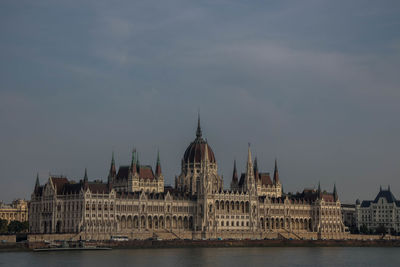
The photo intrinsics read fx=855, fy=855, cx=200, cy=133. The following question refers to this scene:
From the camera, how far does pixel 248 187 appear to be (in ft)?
616

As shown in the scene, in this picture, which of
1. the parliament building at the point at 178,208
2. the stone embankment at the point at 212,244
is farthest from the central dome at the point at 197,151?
the stone embankment at the point at 212,244

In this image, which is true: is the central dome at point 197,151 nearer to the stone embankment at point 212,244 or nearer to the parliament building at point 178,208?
the parliament building at point 178,208

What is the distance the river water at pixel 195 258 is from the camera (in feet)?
364

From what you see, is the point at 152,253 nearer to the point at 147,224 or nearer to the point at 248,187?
the point at 147,224

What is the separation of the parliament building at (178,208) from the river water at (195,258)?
2521cm

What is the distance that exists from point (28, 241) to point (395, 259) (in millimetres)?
59820

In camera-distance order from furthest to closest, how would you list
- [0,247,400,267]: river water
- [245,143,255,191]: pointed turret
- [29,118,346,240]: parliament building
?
[245,143,255,191]: pointed turret
[29,118,346,240]: parliament building
[0,247,400,267]: river water

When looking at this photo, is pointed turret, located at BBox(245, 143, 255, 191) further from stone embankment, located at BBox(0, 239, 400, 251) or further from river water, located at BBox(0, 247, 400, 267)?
river water, located at BBox(0, 247, 400, 267)

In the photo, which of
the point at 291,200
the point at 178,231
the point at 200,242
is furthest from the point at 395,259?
the point at 291,200

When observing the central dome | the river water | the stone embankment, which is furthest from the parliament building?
the river water

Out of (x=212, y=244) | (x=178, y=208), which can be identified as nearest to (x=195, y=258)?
(x=212, y=244)

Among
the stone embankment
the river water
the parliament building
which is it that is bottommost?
the river water

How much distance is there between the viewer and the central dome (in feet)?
637

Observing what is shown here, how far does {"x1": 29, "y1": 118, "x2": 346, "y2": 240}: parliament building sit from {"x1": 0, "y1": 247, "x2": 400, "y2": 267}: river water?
25.2m
